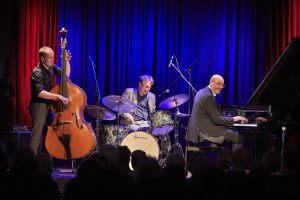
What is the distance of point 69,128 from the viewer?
7.68 meters

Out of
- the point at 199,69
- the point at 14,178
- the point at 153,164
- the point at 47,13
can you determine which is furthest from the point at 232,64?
the point at 14,178

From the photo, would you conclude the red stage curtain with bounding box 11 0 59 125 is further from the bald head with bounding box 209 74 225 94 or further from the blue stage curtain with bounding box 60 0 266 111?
the bald head with bounding box 209 74 225 94

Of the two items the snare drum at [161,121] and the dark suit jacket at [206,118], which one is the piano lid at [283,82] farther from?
the snare drum at [161,121]

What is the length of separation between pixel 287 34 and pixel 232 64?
1.17 m

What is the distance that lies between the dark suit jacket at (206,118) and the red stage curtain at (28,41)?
319 centimetres

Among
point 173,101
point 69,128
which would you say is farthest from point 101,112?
point 173,101

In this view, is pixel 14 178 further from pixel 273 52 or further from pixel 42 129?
pixel 273 52

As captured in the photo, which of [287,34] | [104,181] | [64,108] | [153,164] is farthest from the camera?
[287,34]

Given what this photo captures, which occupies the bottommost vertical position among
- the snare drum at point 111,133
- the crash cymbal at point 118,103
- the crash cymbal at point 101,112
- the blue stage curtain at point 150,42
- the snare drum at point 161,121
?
the snare drum at point 111,133

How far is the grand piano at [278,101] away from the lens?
22.1 feet

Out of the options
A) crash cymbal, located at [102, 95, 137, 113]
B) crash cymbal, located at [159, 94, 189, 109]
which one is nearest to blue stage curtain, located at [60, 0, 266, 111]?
crash cymbal, located at [159, 94, 189, 109]

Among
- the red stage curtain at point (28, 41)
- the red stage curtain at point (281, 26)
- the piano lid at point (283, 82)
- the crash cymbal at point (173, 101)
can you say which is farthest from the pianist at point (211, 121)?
the red stage curtain at point (28, 41)

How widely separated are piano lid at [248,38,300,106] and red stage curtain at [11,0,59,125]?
14.9ft

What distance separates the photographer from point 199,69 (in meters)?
10.1
